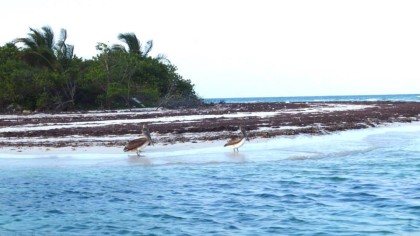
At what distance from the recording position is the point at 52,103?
4609 cm

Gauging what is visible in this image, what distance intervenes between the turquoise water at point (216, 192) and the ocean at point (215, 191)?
18 mm

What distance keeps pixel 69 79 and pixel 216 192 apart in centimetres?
3824

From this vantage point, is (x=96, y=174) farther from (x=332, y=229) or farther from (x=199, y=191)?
(x=332, y=229)

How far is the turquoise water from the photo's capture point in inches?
309

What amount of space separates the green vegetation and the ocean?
3014cm

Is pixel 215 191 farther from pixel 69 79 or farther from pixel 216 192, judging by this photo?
pixel 69 79

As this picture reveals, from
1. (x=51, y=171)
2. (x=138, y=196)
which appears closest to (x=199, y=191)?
(x=138, y=196)

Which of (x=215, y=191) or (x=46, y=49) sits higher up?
(x=46, y=49)

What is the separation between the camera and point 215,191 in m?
10.3

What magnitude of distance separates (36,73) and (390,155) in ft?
117

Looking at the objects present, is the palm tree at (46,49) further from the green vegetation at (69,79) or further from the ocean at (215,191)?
the ocean at (215,191)

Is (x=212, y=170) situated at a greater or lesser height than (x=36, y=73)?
lesser

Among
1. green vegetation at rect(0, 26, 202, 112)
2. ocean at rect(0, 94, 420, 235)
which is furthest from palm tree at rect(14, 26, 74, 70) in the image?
ocean at rect(0, 94, 420, 235)

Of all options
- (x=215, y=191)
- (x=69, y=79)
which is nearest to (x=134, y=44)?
(x=69, y=79)
